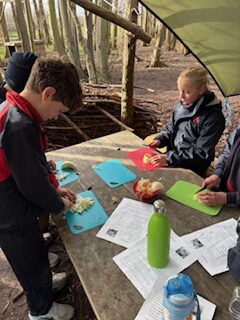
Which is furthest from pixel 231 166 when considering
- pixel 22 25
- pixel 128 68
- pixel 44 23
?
pixel 44 23

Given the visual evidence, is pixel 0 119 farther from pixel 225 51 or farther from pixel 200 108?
pixel 225 51

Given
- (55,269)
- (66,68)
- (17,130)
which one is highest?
(66,68)

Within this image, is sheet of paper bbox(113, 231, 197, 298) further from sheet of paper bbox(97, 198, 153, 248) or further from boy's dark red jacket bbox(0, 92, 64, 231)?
boy's dark red jacket bbox(0, 92, 64, 231)

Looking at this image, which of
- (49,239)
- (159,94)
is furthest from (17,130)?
(159,94)

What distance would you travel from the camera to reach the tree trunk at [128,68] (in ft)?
8.30

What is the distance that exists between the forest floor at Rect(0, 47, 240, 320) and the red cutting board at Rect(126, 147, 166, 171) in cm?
91

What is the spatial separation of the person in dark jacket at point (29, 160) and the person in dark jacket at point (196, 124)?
34.4 inches

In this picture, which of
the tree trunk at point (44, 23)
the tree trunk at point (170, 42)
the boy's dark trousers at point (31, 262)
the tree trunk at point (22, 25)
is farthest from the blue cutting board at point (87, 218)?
the tree trunk at point (170, 42)

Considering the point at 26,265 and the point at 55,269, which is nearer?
the point at 26,265

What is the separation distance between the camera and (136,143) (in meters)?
2.27

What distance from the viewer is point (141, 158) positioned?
6.60 feet

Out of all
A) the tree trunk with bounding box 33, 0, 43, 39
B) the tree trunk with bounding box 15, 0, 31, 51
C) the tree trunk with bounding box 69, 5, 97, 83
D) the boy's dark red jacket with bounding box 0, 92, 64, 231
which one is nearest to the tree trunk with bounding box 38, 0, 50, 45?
the tree trunk with bounding box 33, 0, 43, 39

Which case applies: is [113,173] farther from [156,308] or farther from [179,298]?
[179,298]

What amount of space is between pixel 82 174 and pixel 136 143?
61cm
